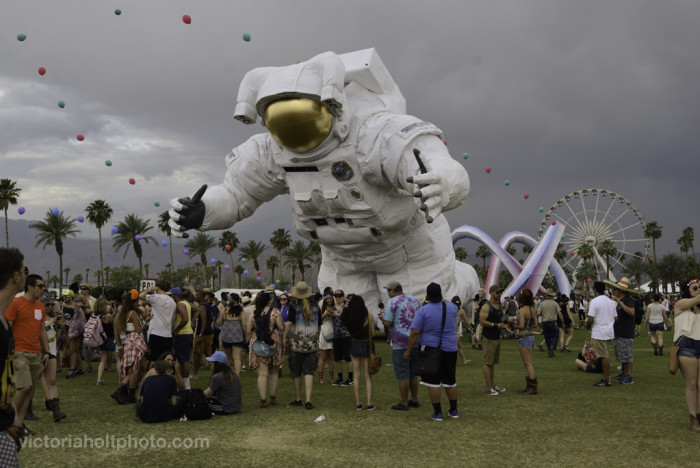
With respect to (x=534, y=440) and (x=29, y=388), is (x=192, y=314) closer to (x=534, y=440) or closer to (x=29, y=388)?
(x=29, y=388)

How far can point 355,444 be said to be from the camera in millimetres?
4973

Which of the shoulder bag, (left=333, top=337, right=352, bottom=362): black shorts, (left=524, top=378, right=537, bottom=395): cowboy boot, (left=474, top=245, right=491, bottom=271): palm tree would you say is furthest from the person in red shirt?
(left=474, top=245, right=491, bottom=271): palm tree

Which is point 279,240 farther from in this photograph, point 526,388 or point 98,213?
point 526,388

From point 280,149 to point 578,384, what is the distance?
5.13m

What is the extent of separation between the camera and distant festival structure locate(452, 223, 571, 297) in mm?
18641

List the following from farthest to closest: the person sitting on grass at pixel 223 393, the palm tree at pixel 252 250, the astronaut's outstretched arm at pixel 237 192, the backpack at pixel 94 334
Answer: the palm tree at pixel 252 250 < the backpack at pixel 94 334 < the astronaut's outstretched arm at pixel 237 192 < the person sitting on grass at pixel 223 393

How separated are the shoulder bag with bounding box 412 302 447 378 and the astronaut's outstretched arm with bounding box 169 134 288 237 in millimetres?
3928

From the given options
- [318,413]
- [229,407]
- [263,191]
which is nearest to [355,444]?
[318,413]

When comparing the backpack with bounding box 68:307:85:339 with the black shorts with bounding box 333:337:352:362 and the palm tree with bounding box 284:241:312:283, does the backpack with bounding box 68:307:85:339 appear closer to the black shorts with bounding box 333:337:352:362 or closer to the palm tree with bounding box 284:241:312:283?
the black shorts with bounding box 333:337:352:362

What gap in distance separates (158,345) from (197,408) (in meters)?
1.42

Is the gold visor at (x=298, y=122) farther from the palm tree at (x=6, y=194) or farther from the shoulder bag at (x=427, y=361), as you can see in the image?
the palm tree at (x=6, y=194)

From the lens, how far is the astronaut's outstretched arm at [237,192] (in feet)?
27.8

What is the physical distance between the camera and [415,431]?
5383 mm

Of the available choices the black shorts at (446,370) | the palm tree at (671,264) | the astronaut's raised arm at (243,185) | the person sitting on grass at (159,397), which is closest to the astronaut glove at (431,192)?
the black shorts at (446,370)
